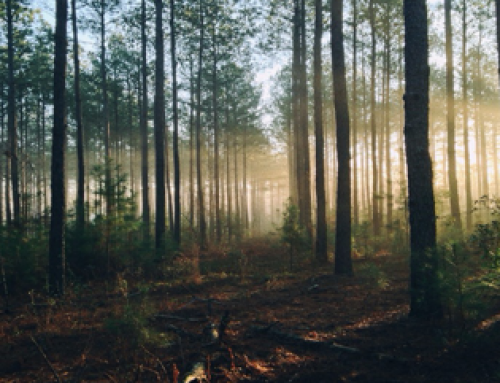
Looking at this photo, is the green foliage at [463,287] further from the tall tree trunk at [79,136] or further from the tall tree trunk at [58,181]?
the tall tree trunk at [79,136]

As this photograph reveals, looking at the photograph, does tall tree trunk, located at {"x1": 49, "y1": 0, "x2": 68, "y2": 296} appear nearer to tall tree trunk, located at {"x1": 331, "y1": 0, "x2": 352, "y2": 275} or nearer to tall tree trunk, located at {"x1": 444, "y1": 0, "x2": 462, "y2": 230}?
tall tree trunk, located at {"x1": 331, "y1": 0, "x2": 352, "y2": 275}

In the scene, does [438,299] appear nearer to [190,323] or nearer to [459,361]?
[459,361]

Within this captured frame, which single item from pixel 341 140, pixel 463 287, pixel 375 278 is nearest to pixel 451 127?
pixel 341 140

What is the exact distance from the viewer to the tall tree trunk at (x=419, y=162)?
5840 mm

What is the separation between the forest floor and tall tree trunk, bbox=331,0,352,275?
1.54 m

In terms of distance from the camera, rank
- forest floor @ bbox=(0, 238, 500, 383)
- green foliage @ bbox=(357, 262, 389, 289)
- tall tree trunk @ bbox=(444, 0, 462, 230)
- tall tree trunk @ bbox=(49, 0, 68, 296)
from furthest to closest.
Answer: tall tree trunk @ bbox=(444, 0, 462, 230), tall tree trunk @ bbox=(49, 0, 68, 296), green foliage @ bbox=(357, 262, 389, 289), forest floor @ bbox=(0, 238, 500, 383)

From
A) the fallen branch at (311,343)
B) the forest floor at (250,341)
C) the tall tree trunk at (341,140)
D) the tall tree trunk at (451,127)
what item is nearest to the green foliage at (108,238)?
the forest floor at (250,341)

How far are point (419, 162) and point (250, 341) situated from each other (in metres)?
4.08

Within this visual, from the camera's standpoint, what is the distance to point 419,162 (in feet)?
19.5

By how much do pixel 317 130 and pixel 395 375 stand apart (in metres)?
9.19

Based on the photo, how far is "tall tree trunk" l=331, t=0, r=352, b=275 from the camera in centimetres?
1010

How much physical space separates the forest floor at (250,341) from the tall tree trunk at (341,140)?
5.06 ft

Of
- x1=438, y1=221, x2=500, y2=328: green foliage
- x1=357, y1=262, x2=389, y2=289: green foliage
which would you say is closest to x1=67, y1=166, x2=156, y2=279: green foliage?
x1=357, y1=262, x2=389, y2=289: green foliage

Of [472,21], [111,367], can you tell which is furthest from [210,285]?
[472,21]
